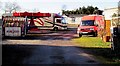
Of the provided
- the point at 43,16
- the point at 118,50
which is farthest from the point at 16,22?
the point at 118,50

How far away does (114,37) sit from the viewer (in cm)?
1598

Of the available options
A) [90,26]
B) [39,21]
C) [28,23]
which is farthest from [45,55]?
[39,21]

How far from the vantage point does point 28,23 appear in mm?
39062

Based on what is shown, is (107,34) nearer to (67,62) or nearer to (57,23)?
(67,62)

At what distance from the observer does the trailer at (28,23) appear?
93.7 ft

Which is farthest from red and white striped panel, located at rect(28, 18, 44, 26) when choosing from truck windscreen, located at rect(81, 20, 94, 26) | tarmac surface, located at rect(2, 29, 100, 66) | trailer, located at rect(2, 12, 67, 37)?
tarmac surface, located at rect(2, 29, 100, 66)

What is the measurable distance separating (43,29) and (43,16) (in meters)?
3.07

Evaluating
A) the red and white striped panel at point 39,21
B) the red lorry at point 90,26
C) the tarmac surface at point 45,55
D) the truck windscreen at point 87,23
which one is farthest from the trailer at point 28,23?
the truck windscreen at point 87,23

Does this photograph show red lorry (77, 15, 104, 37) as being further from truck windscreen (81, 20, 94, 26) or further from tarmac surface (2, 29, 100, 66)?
tarmac surface (2, 29, 100, 66)

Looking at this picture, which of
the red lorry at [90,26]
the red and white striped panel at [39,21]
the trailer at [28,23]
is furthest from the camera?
the red and white striped panel at [39,21]

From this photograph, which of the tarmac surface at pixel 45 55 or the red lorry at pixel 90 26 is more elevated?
the red lorry at pixel 90 26

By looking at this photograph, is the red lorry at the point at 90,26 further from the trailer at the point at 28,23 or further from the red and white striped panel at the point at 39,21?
the red and white striped panel at the point at 39,21

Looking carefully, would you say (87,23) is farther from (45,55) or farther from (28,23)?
(45,55)

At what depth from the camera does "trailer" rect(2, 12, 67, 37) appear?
28562 millimetres
